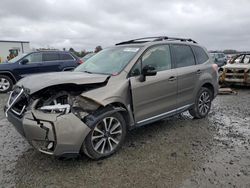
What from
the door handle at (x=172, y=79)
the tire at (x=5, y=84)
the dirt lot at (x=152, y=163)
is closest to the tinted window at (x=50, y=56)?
the tire at (x=5, y=84)

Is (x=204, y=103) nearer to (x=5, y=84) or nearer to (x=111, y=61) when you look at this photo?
(x=111, y=61)

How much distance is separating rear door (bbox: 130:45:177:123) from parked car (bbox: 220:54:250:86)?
6.38 meters

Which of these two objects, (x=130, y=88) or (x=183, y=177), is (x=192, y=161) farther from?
(x=130, y=88)

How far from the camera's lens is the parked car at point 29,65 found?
→ 384 inches

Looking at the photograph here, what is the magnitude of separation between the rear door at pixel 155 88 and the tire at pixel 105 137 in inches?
16.0

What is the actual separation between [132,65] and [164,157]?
1.56 metres

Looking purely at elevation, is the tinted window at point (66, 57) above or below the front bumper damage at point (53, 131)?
above

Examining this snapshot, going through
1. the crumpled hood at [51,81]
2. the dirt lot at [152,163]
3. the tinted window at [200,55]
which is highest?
the tinted window at [200,55]

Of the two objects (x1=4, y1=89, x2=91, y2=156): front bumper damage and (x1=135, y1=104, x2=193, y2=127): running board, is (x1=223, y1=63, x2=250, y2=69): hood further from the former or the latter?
(x1=4, y1=89, x2=91, y2=156): front bumper damage

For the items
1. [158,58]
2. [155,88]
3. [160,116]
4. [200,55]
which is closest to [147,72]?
[155,88]

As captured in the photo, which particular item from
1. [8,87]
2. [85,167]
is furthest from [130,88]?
[8,87]

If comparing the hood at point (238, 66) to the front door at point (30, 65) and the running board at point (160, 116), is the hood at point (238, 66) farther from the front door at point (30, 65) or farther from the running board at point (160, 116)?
the front door at point (30, 65)

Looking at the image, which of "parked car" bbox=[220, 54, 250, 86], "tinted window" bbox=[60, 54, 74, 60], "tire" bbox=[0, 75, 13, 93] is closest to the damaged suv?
"parked car" bbox=[220, 54, 250, 86]

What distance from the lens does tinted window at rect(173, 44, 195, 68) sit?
4785 millimetres
